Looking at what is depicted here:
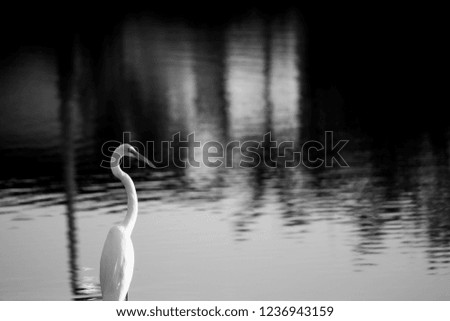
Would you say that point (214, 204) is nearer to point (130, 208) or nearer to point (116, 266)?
point (130, 208)

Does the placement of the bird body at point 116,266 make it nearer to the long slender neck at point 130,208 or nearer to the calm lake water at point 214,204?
the long slender neck at point 130,208

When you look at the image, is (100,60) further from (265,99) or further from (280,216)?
(280,216)

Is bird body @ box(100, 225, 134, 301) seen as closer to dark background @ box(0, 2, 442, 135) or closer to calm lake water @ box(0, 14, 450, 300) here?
calm lake water @ box(0, 14, 450, 300)

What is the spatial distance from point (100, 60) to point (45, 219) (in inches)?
289

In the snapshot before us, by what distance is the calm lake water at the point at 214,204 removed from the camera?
5.18 m

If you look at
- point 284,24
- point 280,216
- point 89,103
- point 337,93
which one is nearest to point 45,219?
point 280,216

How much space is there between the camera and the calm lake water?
5.18 metres

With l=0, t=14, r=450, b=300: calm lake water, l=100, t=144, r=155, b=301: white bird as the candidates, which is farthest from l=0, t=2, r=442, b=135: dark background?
l=100, t=144, r=155, b=301: white bird

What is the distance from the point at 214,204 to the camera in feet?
22.1

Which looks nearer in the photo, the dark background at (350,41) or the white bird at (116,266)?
the white bird at (116,266)

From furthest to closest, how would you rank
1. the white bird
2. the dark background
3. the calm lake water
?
1. the dark background
2. the calm lake water
3. the white bird

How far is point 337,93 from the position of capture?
1095 cm

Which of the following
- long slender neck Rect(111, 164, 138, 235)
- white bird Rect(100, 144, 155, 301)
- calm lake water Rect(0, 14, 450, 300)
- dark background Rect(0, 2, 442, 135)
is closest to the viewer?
white bird Rect(100, 144, 155, 301)

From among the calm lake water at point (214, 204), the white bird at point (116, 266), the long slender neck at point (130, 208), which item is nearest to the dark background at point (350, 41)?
the calm lake water at point (214, 204)
